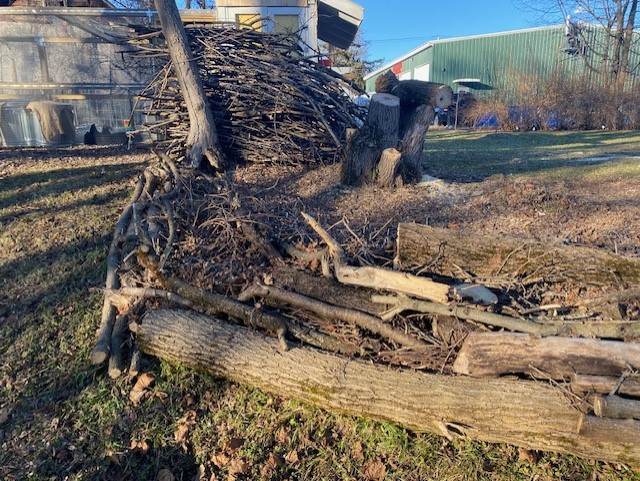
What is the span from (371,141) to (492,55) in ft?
86.3

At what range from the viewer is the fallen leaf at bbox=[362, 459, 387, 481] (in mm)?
2650

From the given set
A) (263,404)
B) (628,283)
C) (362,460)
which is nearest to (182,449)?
(263,404)

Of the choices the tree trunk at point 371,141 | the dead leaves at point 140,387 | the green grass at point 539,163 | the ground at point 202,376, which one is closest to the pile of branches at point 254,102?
the ground at point 202,376

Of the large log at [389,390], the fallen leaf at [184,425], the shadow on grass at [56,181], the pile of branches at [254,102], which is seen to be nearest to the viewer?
the large log at [389,390]

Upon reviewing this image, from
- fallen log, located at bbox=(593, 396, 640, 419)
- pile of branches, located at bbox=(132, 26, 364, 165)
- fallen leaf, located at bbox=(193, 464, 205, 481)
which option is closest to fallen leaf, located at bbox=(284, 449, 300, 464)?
fallen leaf, located at bbox=(193, 464, 205, 481)

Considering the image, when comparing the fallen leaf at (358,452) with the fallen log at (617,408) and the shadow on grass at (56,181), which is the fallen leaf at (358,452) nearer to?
the fallen log at (617,408)

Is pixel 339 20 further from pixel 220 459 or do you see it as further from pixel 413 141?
pixel 220 459

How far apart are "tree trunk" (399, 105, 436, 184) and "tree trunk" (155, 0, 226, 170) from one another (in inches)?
105

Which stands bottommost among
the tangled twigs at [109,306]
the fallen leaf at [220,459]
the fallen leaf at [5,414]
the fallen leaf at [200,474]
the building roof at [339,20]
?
the fallen leaf at [200,474]

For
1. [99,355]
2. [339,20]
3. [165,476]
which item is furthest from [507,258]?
[339,20]

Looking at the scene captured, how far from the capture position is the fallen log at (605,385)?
2555 millimetres

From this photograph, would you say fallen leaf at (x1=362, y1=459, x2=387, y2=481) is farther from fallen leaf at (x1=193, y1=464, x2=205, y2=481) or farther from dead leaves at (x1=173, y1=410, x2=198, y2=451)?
dead leaves at (x1=173, y1=410, x2=198, y2=451)

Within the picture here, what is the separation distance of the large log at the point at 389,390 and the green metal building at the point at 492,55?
955 inches

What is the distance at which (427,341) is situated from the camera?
3.15 meters
